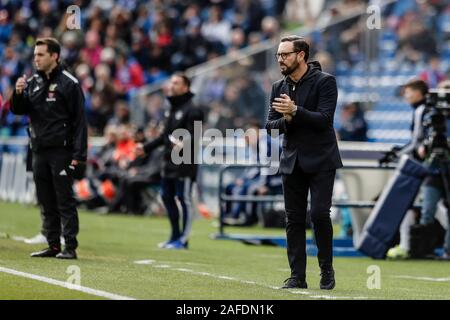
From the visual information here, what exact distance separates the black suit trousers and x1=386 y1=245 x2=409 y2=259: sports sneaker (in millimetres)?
4695

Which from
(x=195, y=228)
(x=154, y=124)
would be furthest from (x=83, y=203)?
(x=195, y=228)

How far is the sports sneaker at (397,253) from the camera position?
1468cm

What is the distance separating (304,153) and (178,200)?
583 centimetres

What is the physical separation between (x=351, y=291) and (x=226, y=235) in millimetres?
7334

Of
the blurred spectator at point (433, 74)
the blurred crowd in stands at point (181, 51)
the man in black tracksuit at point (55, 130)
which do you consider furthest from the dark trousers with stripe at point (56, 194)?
the blurred spectator at point (433, 74)

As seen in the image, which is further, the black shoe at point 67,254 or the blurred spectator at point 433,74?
the blurred spectator at point 433,74

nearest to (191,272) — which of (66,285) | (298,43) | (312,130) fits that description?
(66,285)

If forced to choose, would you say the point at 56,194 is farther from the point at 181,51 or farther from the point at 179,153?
the point at 181,51

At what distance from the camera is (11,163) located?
83.7 ft

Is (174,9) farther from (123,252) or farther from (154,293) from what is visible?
(154,293)

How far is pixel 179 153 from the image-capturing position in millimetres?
15180

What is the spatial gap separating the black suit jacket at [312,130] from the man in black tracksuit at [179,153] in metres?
5.17

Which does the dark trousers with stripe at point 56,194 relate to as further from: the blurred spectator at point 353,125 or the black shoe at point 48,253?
the blurred spectator at point 353,125

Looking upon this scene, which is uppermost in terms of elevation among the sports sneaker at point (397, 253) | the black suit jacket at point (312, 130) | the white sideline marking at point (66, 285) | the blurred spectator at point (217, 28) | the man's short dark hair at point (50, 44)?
the blurred spectator at point (217, 28)
